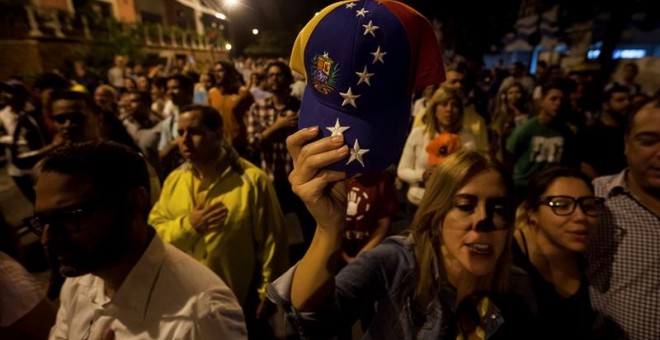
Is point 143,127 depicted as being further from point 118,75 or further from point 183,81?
point 118,75

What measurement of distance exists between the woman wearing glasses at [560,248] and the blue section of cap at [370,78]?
4.73 ft

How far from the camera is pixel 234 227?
2.37 meters

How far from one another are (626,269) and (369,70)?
1977mm

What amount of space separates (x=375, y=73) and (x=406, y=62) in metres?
0.10

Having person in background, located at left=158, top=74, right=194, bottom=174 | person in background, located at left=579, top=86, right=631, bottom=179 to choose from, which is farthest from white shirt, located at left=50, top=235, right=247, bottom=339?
person in background, located at left=579, top=86, right=631, bottom=179

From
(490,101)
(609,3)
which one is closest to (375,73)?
(490,101)

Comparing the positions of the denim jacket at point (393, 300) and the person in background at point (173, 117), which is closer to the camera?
the denim jacket at point (393, 300)

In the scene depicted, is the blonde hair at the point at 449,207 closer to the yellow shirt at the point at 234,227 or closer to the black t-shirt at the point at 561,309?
the black t-shirt at the point at 561,309

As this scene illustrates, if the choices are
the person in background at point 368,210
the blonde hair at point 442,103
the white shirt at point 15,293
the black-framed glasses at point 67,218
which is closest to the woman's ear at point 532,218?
the person in background at point 368,210

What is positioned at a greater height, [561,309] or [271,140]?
[271,140]

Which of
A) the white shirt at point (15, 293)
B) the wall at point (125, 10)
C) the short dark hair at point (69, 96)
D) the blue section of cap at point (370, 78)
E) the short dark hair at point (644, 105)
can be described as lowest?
the white shirt at point (15, 293)

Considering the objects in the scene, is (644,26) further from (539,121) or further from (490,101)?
(539,121)

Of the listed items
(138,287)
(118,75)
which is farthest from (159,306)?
(118,75)

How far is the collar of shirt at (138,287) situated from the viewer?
1.44 metres
